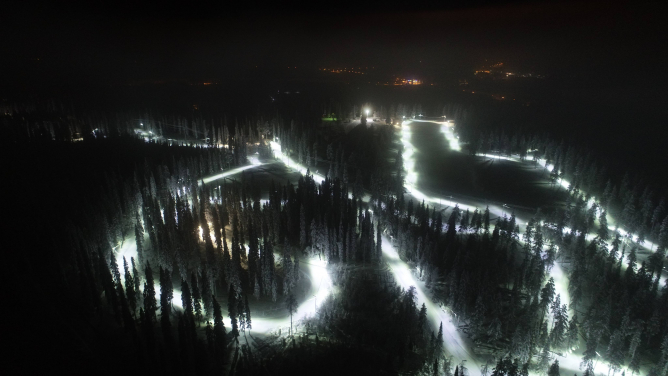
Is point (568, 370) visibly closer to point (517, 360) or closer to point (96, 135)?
point (517, 360)

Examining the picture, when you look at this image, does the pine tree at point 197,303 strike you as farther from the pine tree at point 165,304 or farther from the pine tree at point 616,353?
the pine tree at point 616,353

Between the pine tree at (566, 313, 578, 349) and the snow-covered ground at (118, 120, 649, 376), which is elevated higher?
the pine tree at (566, 313, 578, 349)

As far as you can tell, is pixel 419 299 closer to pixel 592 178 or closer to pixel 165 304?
pixel 165 304

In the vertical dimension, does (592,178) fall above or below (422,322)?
above

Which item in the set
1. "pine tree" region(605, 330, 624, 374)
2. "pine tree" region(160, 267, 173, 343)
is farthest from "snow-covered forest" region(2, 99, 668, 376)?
"pine tree" region(160, 267, 173, 343)

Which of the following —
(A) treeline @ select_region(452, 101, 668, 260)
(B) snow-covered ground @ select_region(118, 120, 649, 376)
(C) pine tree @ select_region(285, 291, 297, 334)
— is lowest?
(B) snow-covered ground @ select_region(118, 120, 649, 376)

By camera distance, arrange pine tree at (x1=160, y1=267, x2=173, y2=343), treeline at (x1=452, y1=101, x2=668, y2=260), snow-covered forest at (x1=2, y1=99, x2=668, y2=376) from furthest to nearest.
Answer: treeline at (x1=452, y1=101, x2=668, y2=260), pine tree at (x1=160, y1=267, x2=173, y2=343), snow-covered forest at (x1=2, y1=99, x2=668, y2=376)

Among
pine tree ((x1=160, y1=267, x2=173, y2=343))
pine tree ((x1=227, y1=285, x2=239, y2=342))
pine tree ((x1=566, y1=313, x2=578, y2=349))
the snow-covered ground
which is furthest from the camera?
pine tree ((x1=227, y1=285, x2=239, y2=342))

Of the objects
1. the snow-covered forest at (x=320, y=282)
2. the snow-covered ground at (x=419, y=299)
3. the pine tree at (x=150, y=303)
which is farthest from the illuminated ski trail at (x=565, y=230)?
the pine tree at (x=150, y=303)

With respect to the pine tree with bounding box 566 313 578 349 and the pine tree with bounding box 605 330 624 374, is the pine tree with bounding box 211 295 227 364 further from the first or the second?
the pine tree with bounding box 605 330 624 374

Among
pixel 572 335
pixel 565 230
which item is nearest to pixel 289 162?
pixel 565 230

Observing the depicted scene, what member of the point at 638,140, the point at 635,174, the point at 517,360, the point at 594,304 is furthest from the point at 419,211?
the point at 638,140

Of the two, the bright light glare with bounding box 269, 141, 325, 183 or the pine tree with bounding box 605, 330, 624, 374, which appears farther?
the bright light glare with bounding box 269, 141, 325, 183
